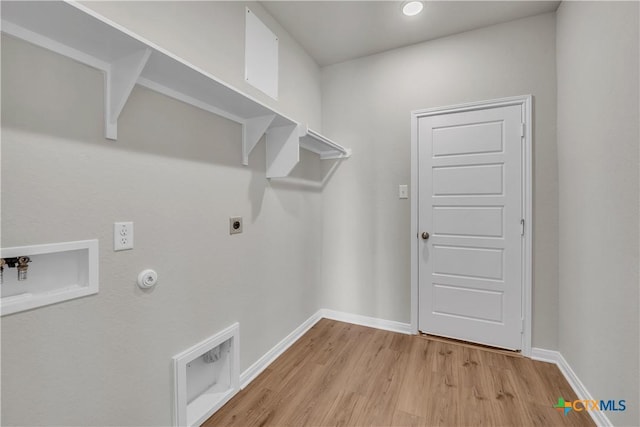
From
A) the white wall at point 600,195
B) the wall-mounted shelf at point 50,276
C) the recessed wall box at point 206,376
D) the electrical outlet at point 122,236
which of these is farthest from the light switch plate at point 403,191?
the wall-mounted shelf at point 50,276

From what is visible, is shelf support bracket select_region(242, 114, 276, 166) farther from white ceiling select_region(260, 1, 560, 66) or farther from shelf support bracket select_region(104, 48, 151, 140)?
white ceiling select_region(260, 1, 560, 66)

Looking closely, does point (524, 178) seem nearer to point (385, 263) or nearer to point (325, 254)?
point (385, 263)

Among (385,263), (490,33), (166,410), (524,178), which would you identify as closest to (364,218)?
(385,263)

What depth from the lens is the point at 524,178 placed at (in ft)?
6.81

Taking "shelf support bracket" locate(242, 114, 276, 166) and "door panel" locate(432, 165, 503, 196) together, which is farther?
Answer: "door panel" locate(432, 165, 503, 196)

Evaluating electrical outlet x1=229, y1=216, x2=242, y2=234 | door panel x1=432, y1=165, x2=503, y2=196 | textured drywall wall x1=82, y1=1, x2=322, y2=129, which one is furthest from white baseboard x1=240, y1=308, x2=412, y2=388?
textured drywall wall x1=82, y1=1, x2=322, y2=129

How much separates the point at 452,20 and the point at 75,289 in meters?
2.82

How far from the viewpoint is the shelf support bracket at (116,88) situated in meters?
1.03

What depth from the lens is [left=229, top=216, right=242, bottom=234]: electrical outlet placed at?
1.67 m

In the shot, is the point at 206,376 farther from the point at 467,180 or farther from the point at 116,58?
the point at 467,180

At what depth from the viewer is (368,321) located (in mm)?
2627

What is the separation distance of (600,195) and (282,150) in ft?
5.95

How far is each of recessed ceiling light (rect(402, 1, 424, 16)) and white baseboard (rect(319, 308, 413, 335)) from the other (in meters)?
2.51

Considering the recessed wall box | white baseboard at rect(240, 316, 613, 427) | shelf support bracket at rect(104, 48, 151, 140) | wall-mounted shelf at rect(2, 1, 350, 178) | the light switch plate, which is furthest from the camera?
the light switch plate
